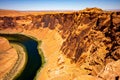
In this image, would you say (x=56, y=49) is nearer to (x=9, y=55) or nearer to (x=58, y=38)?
(x=58, y=38)

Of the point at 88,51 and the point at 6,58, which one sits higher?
the point at 88,51

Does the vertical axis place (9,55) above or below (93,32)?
below

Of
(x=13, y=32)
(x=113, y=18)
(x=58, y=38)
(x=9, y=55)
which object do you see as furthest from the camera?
(x=13, y=32)

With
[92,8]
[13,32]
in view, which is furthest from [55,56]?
[13,32]

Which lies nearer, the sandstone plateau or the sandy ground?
the sandstone plateau

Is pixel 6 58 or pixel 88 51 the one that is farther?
pixel 6 58

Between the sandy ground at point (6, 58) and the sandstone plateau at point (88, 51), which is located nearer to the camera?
the sandstone plateau at point (88, 51)

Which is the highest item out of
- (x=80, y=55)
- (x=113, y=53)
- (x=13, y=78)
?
(x=113, y=53)

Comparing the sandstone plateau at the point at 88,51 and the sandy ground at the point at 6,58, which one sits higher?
the sandstone plateau at the point at 88,51

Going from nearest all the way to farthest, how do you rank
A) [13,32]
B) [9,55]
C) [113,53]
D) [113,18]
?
1. [113,53]
2. [113,18]
3. [9,55]
4. [13,32]

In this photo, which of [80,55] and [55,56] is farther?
[55,56]

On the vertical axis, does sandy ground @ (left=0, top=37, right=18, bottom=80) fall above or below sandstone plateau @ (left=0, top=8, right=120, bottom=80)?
below
